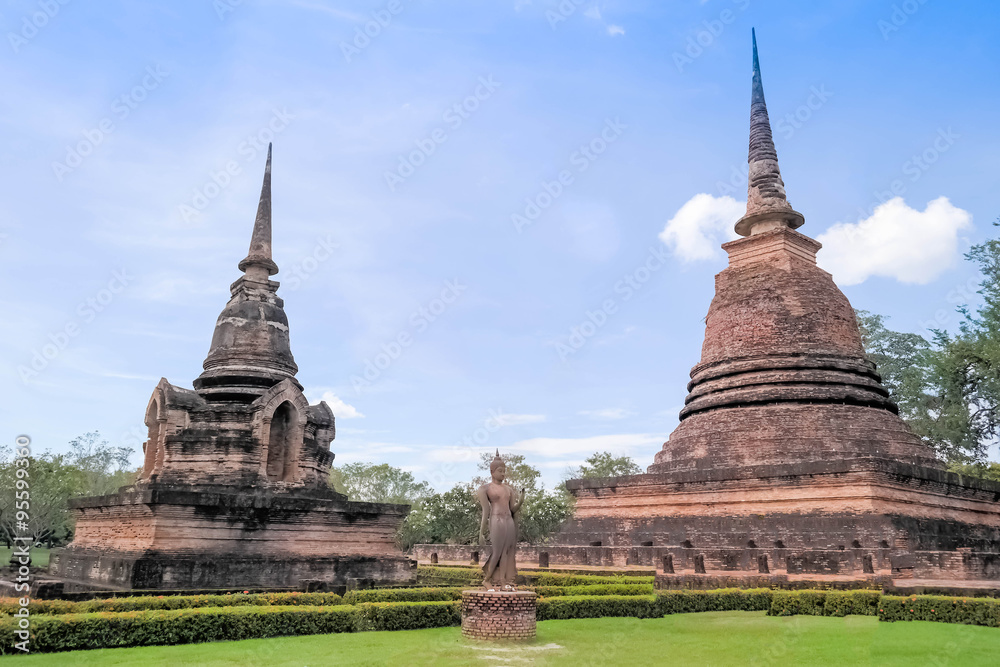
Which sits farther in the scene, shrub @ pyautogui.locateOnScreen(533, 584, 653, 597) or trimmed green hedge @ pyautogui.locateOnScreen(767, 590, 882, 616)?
shrub @ pyautogui.locateOnScreen(533, 584, 653, 597)

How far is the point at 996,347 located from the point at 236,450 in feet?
77.8

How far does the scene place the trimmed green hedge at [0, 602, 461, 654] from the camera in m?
9.20

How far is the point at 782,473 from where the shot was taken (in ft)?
65.4

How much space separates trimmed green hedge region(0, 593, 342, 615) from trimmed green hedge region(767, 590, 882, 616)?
27.5 feet

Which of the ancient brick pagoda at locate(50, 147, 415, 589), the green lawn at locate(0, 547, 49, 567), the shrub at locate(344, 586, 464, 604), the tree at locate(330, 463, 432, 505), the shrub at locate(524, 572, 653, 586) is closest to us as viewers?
the shrub at locate(344, 586, 464, 604)

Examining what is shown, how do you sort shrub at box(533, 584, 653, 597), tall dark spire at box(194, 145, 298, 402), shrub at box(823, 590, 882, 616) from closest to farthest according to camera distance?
shrub at box(823, 590, 882, 616)
shrub at box(533, 584, 653, 597)
tall dark spire at box(194, 145, 298, 402)

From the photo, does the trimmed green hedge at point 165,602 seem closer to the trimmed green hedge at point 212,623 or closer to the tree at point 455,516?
the trimmed green hedge at point 212,623

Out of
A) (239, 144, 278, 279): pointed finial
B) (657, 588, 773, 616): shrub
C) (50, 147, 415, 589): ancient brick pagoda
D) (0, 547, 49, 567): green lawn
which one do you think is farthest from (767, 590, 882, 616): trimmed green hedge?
(0, 547, 49, 567): green lawn

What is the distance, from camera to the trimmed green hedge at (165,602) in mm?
10664

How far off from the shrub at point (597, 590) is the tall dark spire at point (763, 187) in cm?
1636

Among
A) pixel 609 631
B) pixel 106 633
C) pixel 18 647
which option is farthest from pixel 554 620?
pixel 18 647

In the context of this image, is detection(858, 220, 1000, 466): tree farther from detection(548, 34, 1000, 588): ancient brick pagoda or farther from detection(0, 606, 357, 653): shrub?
Answer: detection(0, 606, 357, 653): shrub

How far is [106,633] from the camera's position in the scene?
9508 millimetres

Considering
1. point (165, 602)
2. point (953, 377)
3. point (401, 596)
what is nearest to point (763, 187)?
point (953, 377)
